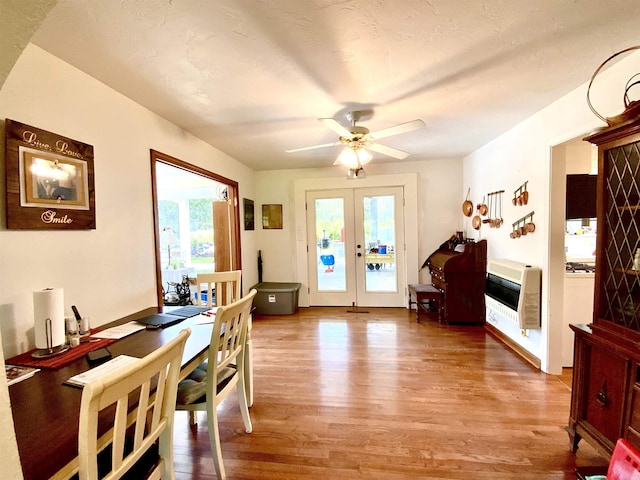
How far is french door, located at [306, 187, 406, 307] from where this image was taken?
15.2 feet

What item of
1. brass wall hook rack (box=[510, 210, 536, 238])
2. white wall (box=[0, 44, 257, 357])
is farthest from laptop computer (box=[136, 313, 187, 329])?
brass wall hook rack (box=[510, 210, 536, 238])

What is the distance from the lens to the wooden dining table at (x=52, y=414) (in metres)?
0.78

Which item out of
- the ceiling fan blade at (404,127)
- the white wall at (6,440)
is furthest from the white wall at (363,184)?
the white wall at (6,440)

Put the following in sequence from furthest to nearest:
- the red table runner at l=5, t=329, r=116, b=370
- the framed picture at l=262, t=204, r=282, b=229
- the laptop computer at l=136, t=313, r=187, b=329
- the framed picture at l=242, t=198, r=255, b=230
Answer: the framed picture at l=262, t=204, r=282, b=229, the framed picture at l=242, t=198, r=255, b=230, the laptop computer at l=136, t=313, r=187, b=329, the red table runner at l=5, t=329, r=116, b=370

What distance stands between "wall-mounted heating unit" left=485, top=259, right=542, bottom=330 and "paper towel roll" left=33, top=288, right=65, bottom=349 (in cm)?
343

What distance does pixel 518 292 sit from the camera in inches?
109

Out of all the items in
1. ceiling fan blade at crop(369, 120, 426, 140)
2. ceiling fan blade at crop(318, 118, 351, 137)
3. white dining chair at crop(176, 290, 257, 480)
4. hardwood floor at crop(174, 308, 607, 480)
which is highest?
ceiling fan blade at crop(318, 118, 351, 137)

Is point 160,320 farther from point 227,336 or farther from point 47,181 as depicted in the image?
point 47,181

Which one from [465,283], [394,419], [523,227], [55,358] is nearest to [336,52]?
[55,358]

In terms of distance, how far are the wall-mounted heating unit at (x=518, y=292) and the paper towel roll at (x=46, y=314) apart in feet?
11.3

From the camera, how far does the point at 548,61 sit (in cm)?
181

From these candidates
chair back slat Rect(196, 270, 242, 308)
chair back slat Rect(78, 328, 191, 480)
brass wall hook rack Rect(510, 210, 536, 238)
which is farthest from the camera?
brass wall hook rack Rect(510, 210, 536, 238)

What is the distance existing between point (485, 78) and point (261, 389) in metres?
2.92

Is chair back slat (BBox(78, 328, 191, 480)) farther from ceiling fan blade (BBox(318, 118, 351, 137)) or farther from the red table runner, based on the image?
ceiling fan blade (BBox(318, 118, 351, 137))
